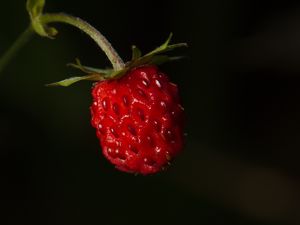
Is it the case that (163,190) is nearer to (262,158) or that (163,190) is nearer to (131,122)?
(262,158)

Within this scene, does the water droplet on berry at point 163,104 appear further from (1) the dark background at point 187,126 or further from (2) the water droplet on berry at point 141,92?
(1) the dark background at point 187,126

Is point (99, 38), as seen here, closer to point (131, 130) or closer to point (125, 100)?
point (125, 100)

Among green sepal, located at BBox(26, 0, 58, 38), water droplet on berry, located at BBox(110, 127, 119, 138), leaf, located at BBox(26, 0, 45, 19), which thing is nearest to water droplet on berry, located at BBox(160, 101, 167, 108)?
water droplet on berry, located at BBox(110, 127, 119, 138)

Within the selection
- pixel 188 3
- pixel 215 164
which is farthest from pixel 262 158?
pixel 188 3

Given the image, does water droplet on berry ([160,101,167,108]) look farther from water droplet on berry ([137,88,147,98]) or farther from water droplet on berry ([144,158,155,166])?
water droplet on berry ([144,158,155,166])

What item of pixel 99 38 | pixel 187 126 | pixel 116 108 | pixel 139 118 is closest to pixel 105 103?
pixel 116 108

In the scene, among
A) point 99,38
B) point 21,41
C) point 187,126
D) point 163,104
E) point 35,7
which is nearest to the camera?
point 99,38

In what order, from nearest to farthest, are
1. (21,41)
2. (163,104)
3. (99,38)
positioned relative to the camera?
1. (99,38)
2. (163,104)
3. (21,41)

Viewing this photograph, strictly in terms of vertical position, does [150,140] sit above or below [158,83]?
below
